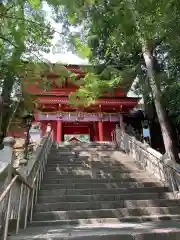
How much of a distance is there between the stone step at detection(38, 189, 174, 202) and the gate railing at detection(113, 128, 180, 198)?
43 centimetres

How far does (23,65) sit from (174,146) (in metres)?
5.90

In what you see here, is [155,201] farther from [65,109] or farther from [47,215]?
[65,109]

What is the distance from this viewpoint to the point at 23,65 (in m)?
5.69

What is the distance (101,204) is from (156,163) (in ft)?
9.11

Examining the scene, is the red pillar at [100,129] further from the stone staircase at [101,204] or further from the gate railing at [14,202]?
the gate railing at [14,202]

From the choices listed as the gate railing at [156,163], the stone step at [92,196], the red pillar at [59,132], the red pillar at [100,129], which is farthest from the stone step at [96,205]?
the red pillar at [100,129]

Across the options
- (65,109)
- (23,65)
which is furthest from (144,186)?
(65,109)

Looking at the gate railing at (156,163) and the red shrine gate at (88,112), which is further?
the red shrine gate at (88,112)

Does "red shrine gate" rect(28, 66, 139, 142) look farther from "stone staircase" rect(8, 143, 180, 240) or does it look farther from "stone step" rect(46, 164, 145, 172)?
"stone step" rect(46, 164, 145, 172)

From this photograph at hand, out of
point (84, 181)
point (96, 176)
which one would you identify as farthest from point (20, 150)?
point (84, 181)

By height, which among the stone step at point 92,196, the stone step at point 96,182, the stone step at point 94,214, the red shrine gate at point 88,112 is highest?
the red shrine gate at point 88,112

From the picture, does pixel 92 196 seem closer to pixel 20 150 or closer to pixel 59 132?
pixel 20 150

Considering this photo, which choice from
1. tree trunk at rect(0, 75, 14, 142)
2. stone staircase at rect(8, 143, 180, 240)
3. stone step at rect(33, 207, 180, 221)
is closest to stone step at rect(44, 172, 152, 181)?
stone staircase at rect(8, 143, 180, 240)

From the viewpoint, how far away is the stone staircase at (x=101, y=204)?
134 inches
